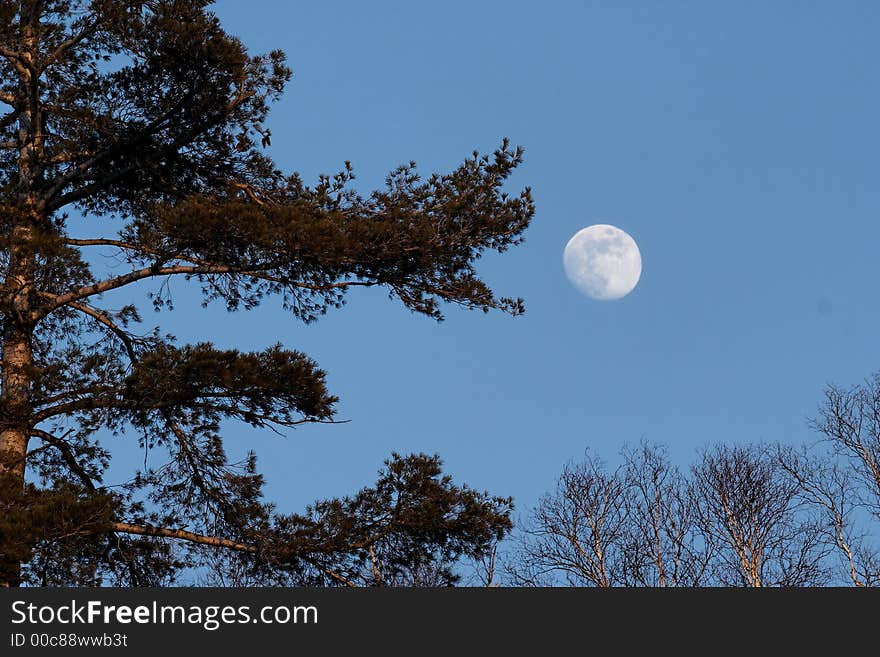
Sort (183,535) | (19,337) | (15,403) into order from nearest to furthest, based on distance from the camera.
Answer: (15,403) → (19,337) → (183,535)

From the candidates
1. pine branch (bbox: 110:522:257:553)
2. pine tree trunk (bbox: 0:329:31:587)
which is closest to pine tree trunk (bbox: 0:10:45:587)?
pine tree trunk (bbox: 0:329:31:587)

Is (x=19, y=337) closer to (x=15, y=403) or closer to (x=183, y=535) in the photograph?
(x=15, y=403)

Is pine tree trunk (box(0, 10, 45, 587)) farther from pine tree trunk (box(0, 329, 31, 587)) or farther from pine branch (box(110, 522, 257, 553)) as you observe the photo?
pine branch (box(110, 522, 257, 553))

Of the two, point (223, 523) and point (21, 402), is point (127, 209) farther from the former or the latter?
point (223, 523)

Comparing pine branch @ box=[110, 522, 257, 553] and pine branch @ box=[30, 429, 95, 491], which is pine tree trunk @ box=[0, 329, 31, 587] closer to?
pine branch @ box=[30, 429, 95, 491]

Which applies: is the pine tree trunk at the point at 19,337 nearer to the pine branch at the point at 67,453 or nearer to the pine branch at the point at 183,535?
the pine branch at the point at 67,453

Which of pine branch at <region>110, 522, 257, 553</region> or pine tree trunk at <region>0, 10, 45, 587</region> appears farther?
pine branch at <region>110, 522, 257, 553</region>

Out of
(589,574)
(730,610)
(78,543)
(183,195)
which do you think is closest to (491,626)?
(730,610)

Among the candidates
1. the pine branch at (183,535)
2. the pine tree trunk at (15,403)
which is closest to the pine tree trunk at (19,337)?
the pine tree trunk at (15,403)

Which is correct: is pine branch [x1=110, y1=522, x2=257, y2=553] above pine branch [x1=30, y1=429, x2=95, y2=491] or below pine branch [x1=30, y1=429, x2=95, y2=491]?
below

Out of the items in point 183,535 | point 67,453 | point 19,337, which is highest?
point 19,337

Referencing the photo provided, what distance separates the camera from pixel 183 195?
13883 millimetres

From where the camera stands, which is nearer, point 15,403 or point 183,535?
point 15,403

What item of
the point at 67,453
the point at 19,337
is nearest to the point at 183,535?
the point at 67,453
